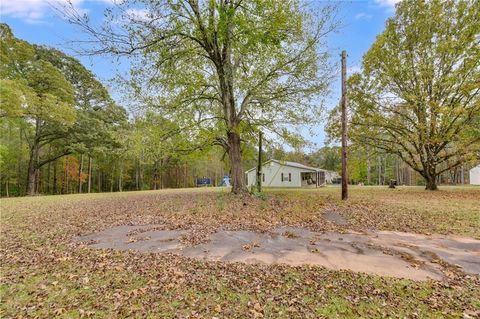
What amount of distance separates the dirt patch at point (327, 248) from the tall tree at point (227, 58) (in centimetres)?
649

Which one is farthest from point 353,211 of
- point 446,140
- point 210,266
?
point 446,140

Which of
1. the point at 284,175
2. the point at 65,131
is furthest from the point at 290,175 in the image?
the point at 65,131

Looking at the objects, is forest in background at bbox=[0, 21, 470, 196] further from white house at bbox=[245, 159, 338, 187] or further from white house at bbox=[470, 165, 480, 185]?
white house at bbox=[470, 165, 480, 185]

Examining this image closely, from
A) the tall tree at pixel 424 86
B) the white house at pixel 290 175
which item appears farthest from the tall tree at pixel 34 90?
the tall tree at pixel 424 86

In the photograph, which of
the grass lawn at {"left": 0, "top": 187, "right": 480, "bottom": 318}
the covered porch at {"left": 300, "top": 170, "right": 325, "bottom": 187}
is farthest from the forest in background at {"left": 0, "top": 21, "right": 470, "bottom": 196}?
the grass lawn at {"left": 0, "top": 187, "right": 480, "bottom": 318}

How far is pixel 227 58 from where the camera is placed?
11.2 metres

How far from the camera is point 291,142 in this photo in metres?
13.0

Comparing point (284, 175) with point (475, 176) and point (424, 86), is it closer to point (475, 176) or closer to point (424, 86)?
point (424, 86)

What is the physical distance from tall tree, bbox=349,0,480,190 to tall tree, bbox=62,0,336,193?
6.77 metres

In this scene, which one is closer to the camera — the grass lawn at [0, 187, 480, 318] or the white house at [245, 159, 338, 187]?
the grass lawn at [0, 187, 480, 318]

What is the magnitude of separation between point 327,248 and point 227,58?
899cm

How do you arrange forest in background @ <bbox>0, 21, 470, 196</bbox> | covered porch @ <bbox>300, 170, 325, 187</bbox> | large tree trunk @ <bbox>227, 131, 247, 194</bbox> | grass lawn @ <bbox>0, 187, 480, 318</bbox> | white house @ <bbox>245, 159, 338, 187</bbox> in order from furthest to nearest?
covered porch @ <bbox>300, 170, 325, 187</bbox> → white house @ <bbox>245, 159, 338, 187</bbox> → forest in background @ <bbox>0, 21, 470, 196</bbox> → large tree trunk @ <bbox>227, 131, 247, 194</bbox> → grass lawn @ <bbox>0, 187, 480, 318</bbox>

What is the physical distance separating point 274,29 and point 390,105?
36.4 ft

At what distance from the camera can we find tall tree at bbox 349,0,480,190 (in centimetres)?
1421
